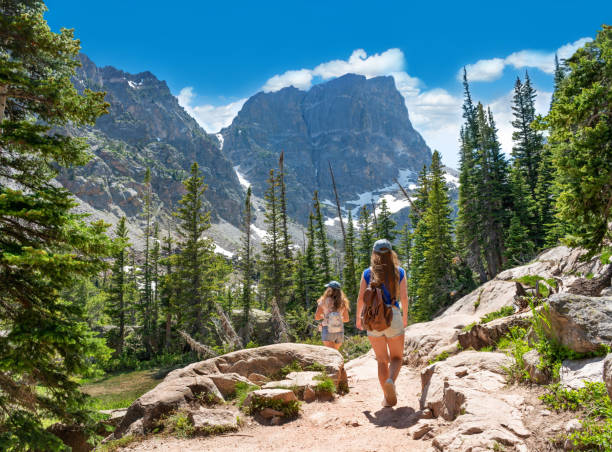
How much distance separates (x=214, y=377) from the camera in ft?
19.9

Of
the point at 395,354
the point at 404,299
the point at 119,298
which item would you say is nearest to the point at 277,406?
the point at 395,354

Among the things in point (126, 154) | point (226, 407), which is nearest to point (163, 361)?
point (226, 407)

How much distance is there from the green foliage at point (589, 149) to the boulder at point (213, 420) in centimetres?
720

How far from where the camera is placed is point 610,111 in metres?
7.12

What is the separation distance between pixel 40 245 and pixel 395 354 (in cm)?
530

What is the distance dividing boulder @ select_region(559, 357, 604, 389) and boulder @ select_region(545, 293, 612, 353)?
128 millimetres

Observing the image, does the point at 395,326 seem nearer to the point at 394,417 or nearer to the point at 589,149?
the point at 394,417

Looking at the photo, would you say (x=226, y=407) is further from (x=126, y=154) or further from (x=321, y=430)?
(x=126, y=154)

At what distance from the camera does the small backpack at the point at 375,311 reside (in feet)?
15.4

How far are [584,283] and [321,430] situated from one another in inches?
230

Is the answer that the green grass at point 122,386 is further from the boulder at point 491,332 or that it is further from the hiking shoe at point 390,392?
the boulder at point 491,332

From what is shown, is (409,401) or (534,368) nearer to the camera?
(534,368)

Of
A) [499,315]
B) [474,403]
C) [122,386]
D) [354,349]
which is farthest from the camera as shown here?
[122,386]

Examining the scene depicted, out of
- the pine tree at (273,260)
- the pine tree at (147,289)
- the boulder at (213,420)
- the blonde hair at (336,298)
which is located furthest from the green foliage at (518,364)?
the pine tree at (147,289)
